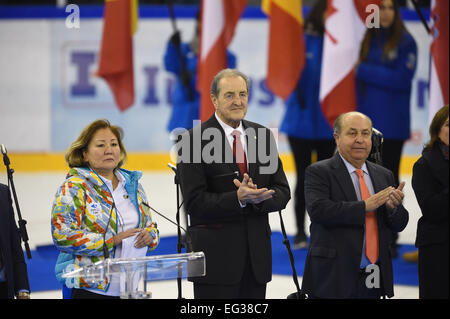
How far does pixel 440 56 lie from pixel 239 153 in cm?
293

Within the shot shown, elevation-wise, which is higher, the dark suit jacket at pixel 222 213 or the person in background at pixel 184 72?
the person in background at pixel 184 72

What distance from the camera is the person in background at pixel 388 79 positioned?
5.98 m

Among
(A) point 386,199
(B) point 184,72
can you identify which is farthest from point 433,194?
(B) point 184,72

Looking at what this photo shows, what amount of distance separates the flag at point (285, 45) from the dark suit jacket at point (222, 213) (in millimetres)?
3017

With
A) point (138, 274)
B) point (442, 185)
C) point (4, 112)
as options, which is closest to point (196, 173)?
point (138, 274)

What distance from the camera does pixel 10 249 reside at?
315cm

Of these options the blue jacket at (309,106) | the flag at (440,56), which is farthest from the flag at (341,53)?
the blue jacket at (309,106)

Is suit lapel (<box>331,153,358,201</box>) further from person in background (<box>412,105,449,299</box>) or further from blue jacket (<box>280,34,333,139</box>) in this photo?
blue jacket (<box>280,34,333,139</box>)

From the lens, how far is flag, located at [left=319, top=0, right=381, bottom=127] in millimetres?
5723

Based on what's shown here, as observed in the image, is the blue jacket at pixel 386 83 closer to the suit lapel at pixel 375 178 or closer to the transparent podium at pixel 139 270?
the suit lapel at pixel 375 178

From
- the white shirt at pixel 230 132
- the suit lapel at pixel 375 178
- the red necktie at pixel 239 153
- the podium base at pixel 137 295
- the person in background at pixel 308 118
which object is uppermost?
the person in background at pixel 308 118

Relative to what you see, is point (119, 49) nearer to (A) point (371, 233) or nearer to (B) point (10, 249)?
(B) point (10, 249)

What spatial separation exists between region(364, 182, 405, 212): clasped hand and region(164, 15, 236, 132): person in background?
146 inches
